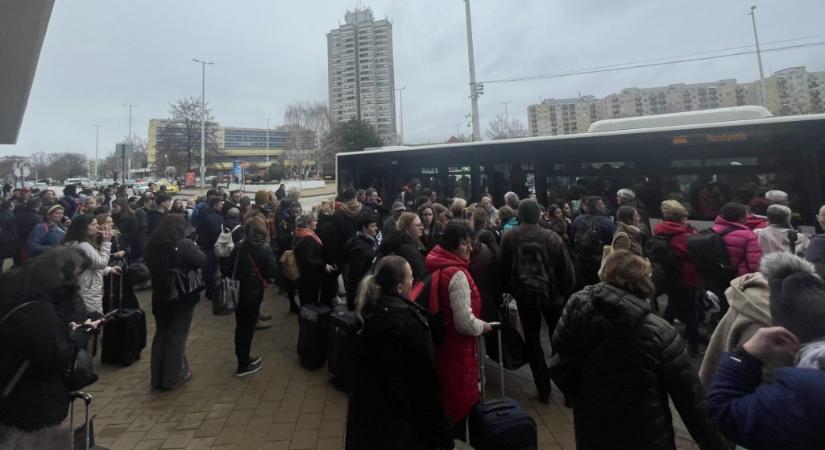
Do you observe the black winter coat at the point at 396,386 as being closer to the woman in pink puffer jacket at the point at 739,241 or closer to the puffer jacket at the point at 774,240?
the woman in pink puffer jacket at the point at 739,241

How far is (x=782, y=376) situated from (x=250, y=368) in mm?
5068

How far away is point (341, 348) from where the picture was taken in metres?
4.19

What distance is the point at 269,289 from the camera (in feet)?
29.7

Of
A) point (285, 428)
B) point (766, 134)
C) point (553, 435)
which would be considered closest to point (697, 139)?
point (766, 134)

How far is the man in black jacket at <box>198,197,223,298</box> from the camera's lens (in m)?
7.33

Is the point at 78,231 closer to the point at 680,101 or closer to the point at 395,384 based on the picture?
the point at 395,384

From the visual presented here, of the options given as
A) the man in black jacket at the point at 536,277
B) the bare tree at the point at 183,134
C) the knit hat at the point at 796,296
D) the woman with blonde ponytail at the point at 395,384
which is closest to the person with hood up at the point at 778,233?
the man in black jacket at the point at 536,277

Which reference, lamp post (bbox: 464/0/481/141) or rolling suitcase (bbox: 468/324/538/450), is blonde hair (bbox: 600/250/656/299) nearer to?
rolling suitcase (bbox: 468/324/538/450)

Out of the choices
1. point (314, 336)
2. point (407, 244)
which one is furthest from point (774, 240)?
point (314, 336)

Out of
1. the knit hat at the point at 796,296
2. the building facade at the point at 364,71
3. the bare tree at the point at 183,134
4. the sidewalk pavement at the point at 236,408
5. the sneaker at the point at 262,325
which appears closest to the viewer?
the knit hat at the point at 796,296

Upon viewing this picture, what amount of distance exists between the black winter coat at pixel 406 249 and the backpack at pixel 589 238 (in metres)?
2.60

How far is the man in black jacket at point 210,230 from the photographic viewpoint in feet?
24.0

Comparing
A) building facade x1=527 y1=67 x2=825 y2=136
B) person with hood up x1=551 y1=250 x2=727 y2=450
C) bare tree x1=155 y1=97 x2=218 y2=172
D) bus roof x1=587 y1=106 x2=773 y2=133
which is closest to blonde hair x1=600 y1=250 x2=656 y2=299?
person with hood up x1=551 y1=250 x2=727 y2=450

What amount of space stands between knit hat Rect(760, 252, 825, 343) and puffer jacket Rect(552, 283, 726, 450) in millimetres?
506
